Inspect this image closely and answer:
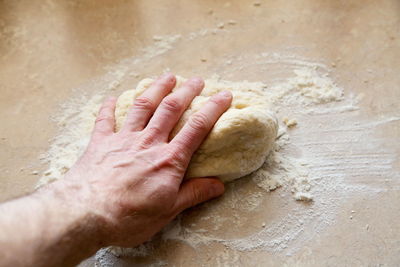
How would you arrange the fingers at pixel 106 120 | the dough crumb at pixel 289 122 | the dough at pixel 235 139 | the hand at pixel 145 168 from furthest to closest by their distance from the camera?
the dough crumb at pixel 289 122, the fingers at pixel 106 120, the dough at pixel 235 139, the hand at pixel 145 168

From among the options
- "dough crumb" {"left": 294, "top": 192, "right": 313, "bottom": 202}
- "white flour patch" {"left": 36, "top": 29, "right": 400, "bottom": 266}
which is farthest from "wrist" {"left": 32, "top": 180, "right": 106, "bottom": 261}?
"dough crumb" {"left": 294, "top": 192, "right": 313, "bottom": 202}

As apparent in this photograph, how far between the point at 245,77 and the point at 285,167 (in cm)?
48

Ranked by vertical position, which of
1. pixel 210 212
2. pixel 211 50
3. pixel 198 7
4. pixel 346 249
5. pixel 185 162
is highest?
pixel 198 7

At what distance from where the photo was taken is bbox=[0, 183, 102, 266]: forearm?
1.09m

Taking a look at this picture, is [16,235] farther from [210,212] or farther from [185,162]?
[210,212]

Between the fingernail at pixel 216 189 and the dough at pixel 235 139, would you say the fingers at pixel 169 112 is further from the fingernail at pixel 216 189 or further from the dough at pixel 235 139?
the fingernail at pixel 216 189

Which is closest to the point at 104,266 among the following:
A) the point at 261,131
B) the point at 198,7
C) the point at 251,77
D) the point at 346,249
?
the point at 261,131

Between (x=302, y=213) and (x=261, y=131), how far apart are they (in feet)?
1.15

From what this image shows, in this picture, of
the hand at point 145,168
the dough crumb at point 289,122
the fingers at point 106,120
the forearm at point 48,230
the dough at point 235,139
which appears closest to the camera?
the forearm at point 48,230

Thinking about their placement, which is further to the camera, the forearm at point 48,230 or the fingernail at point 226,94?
the fingernail at point 226,94

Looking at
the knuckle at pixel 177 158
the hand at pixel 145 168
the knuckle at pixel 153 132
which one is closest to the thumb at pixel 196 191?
the hand at pixel 145 168

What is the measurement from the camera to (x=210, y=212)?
1.47 m

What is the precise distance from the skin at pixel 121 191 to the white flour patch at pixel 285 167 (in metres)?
0.11

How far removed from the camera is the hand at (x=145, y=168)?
1263mm
